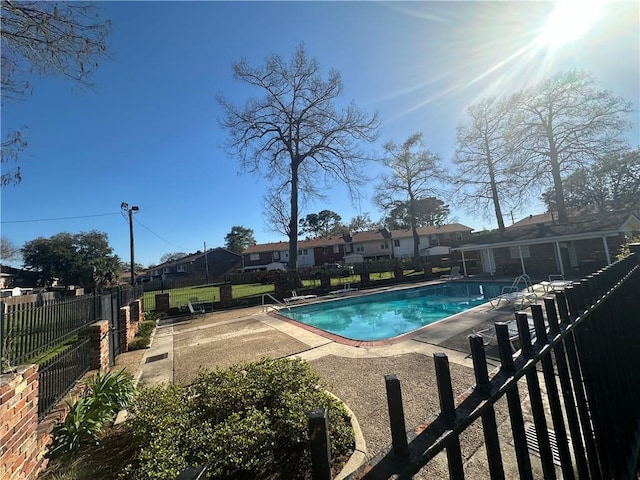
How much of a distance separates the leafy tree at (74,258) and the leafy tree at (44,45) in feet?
125

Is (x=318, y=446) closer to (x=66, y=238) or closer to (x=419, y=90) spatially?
(x=419, y=90)

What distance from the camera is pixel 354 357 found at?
623 centimetres

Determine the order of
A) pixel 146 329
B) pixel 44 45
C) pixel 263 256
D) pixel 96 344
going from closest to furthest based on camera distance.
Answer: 1. pixel 44 45
2. pixel 96 344
3. pixel 146 329
4. pixel 263 256

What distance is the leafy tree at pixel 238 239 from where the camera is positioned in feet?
213

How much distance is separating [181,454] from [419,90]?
14.8 metres

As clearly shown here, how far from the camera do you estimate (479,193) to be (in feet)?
91.3

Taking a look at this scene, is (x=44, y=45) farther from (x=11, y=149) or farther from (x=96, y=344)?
(x=96, y=344)

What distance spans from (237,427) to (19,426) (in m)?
2.11

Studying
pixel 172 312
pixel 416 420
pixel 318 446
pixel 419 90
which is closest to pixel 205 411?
pixel 416 420

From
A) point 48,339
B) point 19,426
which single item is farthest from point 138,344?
point 19,426

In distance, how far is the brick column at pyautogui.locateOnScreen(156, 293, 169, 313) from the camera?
48.1ft

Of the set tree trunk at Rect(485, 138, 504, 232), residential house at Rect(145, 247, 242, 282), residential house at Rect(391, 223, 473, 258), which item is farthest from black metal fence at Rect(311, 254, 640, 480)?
residential house at Rect(145, 247, 242, 282)

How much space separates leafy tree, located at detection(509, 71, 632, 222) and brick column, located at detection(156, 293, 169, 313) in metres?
30.3

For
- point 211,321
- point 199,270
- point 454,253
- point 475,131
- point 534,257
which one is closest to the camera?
point 211,321
